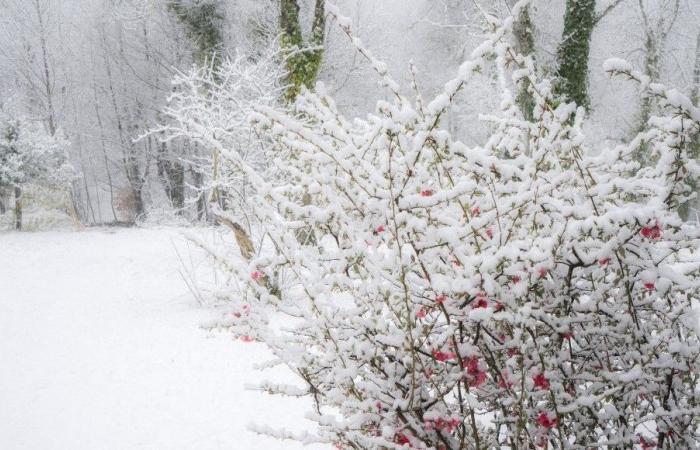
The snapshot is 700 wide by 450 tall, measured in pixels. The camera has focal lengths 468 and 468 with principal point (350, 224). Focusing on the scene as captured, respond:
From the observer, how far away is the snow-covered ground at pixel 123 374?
12.0 ft

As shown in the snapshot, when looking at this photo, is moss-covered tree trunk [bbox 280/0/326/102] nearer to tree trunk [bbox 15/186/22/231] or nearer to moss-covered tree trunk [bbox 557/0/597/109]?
moss-covered tree trunk [bbox 557/0/597/109]

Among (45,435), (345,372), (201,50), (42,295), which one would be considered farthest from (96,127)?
(345,372)

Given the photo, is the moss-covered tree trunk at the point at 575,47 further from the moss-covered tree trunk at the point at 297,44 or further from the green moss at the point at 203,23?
the green moss at the point at 203,23

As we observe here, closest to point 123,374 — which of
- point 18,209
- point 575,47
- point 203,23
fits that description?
point 575,47

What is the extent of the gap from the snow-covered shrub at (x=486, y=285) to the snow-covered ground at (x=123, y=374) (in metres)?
0.76

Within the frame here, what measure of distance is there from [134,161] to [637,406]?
20.8 m

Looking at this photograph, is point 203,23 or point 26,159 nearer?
point 26,159

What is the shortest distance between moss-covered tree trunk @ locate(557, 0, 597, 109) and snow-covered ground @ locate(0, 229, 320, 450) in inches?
288

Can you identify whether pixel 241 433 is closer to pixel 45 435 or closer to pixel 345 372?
pixel 45 435

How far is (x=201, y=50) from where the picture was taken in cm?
1659

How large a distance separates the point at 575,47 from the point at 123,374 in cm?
891

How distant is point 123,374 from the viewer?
474 centimetres

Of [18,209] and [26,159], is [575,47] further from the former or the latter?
[18,209]

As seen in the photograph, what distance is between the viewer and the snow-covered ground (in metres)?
3.67
